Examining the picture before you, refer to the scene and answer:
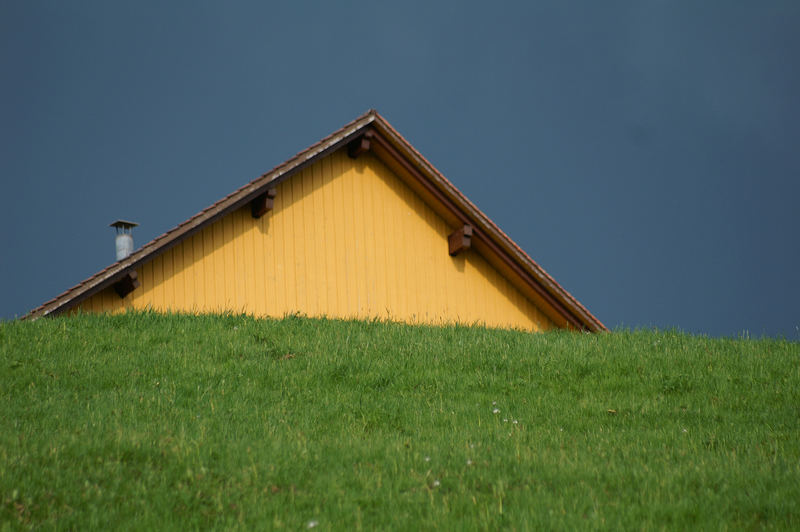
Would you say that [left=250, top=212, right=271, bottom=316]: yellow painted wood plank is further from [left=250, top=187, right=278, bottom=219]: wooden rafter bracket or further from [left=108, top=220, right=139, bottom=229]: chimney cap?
[left=108, top=220, right=139, bottom=229]: chimney cap

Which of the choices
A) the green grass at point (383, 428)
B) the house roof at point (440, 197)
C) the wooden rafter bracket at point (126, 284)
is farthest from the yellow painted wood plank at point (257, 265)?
the green grass at point (383, 428)

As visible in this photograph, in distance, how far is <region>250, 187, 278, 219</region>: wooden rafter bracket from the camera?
16.7 meters

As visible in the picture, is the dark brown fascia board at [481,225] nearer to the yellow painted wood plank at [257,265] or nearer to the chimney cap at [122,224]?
the yellow painted wood plank at [257,265]

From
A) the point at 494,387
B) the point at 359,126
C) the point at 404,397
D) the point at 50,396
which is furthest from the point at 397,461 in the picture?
the point at 359,126

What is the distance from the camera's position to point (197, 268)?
1634 centimetres

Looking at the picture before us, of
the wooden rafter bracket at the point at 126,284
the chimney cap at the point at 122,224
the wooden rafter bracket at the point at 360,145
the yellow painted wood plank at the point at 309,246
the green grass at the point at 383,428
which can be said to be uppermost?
the wooden rafter bracket at the point at 360,145

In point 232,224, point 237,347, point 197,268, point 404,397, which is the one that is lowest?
point 404,397

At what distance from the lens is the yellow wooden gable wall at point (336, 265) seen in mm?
16297

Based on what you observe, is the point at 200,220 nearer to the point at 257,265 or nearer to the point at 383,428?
the point at 257,265

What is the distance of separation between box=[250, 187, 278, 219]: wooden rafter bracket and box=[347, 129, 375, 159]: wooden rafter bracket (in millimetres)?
2412

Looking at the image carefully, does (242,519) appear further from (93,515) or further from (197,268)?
(197,268)

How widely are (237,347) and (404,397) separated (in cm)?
346

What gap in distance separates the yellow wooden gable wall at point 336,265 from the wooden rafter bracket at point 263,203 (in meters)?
0.17

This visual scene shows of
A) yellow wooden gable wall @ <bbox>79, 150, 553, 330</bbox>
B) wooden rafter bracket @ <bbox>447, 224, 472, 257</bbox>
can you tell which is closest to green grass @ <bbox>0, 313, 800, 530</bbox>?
yellow wooden gable wall @ <bbox>79, 150, 553, 330</bbox>
